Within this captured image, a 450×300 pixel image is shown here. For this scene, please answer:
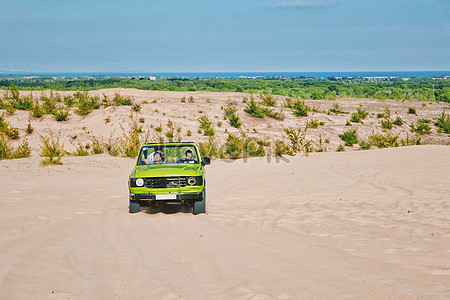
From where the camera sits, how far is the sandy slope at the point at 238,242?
452 cm

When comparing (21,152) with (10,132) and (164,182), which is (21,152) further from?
(164,182)

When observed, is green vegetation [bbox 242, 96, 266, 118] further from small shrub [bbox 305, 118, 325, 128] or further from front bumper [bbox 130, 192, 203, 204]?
front bumper [bbox 130, 192, 203, 204]

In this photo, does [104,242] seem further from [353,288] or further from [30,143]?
[30,143]

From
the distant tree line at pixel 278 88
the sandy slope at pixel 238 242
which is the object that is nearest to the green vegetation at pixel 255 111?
the distant tree line at pixel 278 88

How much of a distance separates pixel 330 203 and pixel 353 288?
569 centimetres

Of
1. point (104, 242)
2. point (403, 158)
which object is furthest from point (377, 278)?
point (403, 158)

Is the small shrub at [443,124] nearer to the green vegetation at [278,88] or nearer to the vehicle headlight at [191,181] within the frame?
the green vegetation at [278,88]

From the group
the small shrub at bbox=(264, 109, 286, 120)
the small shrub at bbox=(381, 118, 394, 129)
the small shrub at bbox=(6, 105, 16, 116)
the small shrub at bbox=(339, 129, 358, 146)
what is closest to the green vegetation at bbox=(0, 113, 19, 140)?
the small shrub at bbox=(6, 105, 16, 116)

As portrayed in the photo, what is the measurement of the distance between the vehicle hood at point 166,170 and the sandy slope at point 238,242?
853 millimetres

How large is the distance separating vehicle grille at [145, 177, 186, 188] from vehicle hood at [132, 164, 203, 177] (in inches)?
3.5

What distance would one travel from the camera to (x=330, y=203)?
1007 cm

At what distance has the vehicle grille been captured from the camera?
8.15m

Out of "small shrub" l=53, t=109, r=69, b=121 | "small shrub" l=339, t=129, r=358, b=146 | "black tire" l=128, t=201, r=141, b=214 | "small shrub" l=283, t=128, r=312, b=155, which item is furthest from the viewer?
"small shrub" l=53, t=109, r=69, b=121

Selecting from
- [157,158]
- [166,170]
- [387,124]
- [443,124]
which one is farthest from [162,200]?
[443,124]
